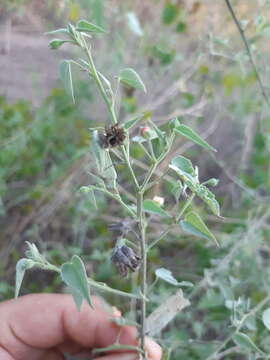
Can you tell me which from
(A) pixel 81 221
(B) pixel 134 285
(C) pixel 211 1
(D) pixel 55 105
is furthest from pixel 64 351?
(C) pixel 211 1

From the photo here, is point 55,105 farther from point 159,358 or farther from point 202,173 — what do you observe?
point 159,358

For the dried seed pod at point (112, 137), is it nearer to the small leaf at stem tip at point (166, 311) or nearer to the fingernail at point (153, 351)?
the small leaf at stem tip at point (166, 311)

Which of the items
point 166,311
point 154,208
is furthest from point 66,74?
point 166,311

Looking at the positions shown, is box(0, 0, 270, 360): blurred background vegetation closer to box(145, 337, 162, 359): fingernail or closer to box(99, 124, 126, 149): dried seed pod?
box(145, 337, 162, 359): fingernail

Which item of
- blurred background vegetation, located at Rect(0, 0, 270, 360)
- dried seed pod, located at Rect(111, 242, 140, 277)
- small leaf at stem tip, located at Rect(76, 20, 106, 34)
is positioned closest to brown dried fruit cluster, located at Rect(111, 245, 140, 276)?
dried seed pod, located at Rect(111, 242, 140, 277)

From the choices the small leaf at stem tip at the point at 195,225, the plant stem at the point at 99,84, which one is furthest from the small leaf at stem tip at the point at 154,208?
the plant stem at the point at 99,84
